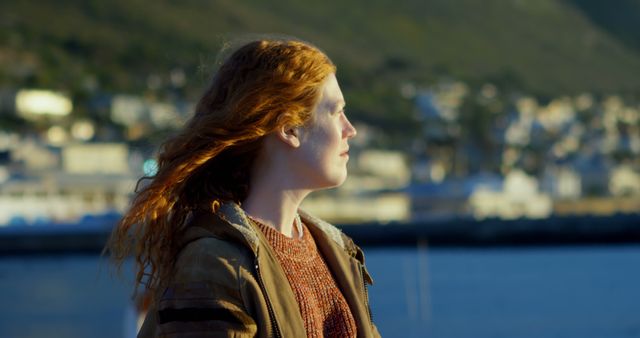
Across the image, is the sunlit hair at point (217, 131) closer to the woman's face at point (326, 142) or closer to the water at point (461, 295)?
the woman's face at point (326, 142)

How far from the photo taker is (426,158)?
111 meters

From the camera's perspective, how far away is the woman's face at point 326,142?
2414mm

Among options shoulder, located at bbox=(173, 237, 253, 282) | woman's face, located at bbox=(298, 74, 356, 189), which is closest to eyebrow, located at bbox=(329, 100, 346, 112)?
woman's face, located at bbox=(298, 74, 356, 189)

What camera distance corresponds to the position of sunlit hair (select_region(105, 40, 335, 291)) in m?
2.38

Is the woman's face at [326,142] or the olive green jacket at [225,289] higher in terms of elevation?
the woman's face at [326,142]

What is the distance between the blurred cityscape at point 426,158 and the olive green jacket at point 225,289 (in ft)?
180

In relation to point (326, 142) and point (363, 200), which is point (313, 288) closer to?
point (326, 142)

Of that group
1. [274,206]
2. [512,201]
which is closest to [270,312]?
[274,206]

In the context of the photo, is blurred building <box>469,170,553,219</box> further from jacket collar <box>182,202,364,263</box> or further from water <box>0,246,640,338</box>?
jacket collar <box>182,202,364,263</box>

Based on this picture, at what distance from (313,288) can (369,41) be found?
148411 millimetres

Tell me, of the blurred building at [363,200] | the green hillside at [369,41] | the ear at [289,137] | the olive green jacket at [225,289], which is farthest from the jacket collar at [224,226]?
the green hillside at [369,41]

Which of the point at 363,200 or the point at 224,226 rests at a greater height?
the point at 224,226

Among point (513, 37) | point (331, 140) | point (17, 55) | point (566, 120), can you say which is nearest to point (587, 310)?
point (331, 140)

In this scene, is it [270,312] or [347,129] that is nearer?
[270,312]
